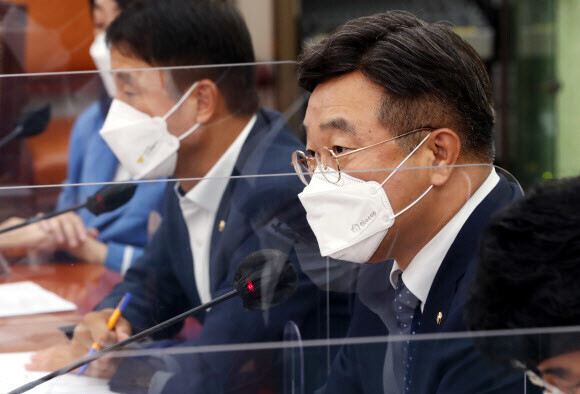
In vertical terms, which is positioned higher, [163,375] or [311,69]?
[311,69]

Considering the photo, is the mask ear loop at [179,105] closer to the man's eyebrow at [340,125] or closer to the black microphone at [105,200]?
the black microphone at [105,200]

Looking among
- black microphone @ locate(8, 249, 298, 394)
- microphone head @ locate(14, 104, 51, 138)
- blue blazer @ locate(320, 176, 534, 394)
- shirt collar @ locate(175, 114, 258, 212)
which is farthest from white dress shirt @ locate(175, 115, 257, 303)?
microphone head @ locate(14, 104, 51, 138)

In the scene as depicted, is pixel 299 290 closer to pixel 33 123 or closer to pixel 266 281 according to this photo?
pixel 266 281

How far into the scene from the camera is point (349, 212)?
1042 millimetres

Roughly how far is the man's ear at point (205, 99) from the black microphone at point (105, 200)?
0.33m

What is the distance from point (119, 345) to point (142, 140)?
0.66 meters

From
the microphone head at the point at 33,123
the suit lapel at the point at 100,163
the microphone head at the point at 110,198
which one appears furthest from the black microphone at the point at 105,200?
the microphone head at the point at 33,123

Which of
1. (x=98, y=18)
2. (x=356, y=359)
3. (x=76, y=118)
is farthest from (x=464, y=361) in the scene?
(x=98, y=18)

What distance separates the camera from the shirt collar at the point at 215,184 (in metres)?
1.10

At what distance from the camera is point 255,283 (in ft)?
3.36

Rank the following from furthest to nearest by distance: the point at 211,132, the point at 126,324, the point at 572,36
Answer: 1. the point at 572,36
2. the point at 211,132
3. the point at 126,324

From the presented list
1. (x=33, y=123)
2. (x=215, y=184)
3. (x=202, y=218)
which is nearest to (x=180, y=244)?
(x=202, y=218)

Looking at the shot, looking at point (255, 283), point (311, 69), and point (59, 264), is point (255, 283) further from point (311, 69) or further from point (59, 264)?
point (59, 264)

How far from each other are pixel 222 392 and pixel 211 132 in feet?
2.16
